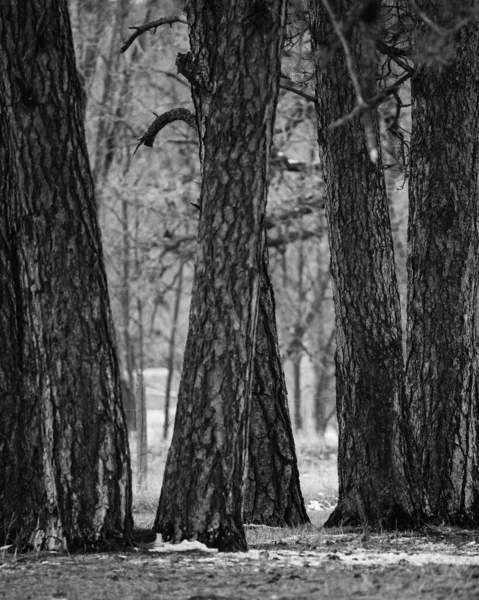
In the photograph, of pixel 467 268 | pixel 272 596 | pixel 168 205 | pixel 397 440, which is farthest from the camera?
pixel 168 205

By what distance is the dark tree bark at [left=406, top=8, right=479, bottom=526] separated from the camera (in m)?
7.84

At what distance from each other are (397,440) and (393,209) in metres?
11.7

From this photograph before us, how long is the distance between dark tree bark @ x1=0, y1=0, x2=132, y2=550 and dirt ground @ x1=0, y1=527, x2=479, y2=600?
34 centimetres

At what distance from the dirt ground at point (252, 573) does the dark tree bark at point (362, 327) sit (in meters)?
1.11

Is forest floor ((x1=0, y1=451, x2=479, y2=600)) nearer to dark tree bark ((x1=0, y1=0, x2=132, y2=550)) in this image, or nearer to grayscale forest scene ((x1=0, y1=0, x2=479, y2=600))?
grayscale forest scene ((x1=0, y1=0, x2=479, y2=600))

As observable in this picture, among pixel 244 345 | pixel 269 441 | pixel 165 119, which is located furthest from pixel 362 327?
pixel 165 119

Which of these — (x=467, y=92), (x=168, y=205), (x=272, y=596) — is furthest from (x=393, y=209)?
(x=272, y=596)

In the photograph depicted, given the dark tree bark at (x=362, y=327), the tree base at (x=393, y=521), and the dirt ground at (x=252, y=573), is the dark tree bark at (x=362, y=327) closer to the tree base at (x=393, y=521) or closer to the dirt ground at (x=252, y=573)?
the tree base at (x=393, y=521)

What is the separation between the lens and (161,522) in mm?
6039

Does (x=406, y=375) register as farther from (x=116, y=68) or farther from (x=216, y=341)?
(x=116, y=68)

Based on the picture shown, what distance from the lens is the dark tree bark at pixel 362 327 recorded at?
753cm

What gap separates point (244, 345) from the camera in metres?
5.78

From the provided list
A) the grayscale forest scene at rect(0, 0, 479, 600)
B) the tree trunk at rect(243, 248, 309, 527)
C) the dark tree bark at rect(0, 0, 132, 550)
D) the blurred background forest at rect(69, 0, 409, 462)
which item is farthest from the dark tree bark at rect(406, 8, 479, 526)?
the blurred background forest at rect(69, 0, 409, 462)

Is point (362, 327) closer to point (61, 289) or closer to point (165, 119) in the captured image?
point (165, 119)
